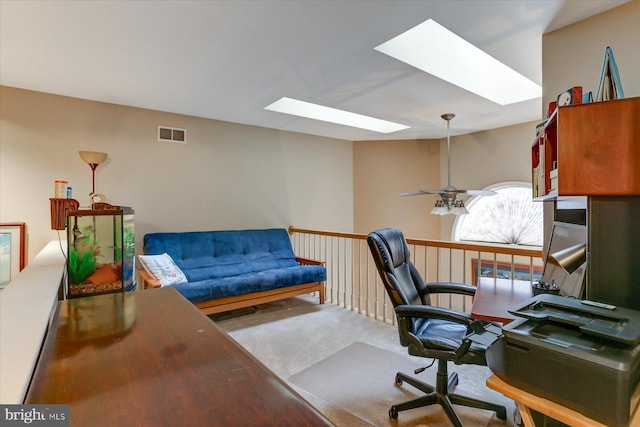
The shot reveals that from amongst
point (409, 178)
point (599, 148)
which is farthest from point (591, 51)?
point (409, 178)

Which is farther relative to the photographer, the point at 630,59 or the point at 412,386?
the point at 412,386

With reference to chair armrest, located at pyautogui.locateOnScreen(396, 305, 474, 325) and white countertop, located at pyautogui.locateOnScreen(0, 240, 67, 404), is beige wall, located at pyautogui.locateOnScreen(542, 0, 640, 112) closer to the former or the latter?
chair armrest, located at pyautogui.locateOnScreen(396, 305, 474, 325)

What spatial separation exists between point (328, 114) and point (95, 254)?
3.52 m

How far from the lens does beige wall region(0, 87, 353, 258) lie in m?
3.12

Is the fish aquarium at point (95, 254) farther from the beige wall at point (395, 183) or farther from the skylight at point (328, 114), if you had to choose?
the beige wall at point (395, 183)

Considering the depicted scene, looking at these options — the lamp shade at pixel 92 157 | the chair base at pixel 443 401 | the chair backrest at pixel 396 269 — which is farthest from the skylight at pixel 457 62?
the lamp shade at pixel 92 157

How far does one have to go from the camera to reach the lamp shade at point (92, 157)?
3072mm

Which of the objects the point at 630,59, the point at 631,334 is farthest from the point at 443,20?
the point at 631,334

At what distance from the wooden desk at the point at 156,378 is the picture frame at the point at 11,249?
294 centimetres

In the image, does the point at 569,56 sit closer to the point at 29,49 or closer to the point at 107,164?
the point at 29,49

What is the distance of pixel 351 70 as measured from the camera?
275 cm

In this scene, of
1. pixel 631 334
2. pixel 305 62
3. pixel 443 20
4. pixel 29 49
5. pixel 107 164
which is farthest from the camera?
pixel 107 164

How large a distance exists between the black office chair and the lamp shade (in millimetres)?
2837

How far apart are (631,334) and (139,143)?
4.24m
